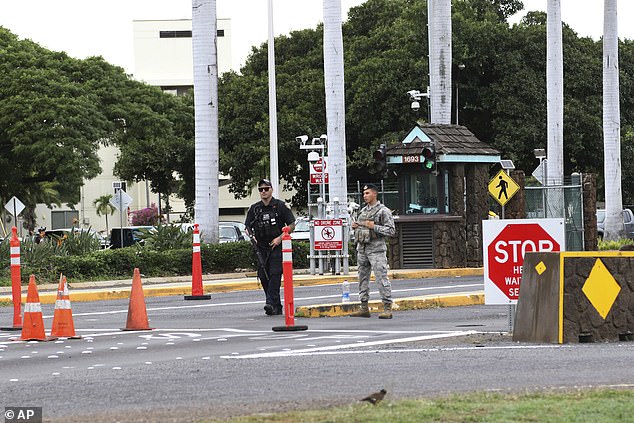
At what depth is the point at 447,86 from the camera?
115ft

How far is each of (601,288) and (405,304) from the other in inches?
243

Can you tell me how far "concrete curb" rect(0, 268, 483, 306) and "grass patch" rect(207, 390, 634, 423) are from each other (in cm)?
1555

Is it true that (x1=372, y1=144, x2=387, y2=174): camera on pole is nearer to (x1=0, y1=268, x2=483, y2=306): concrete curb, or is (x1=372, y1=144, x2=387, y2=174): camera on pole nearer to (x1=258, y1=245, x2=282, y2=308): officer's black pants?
(x1=0, y1=268, x2=483, y2=306): concrete curb

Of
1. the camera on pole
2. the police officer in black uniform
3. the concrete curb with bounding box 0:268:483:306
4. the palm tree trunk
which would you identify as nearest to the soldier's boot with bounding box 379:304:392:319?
the police officer in black uniform

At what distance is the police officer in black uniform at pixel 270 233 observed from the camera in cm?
1908

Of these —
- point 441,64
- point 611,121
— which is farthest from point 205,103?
point 611,121

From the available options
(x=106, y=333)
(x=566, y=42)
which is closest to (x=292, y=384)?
(x=106, y=333)

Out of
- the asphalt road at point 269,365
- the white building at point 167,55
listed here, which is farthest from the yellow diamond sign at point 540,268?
the white building at point 167,55

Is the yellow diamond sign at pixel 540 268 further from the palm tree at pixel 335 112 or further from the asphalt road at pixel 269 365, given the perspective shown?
the palm tree at pixel 335 112

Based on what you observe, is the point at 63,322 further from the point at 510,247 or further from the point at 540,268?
the point at 540,268

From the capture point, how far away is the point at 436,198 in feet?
105

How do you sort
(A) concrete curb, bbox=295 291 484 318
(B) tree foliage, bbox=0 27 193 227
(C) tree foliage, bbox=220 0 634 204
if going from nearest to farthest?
(A) concrete curb, bbox=295 291 484 318 < (B) tree foliage, bbox=0 27 193 227 < (C) tree foliage, bbox=220 0 634 204

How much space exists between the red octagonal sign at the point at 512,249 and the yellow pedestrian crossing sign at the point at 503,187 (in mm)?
16917

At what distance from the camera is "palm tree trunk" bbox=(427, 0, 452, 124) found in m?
34.9
